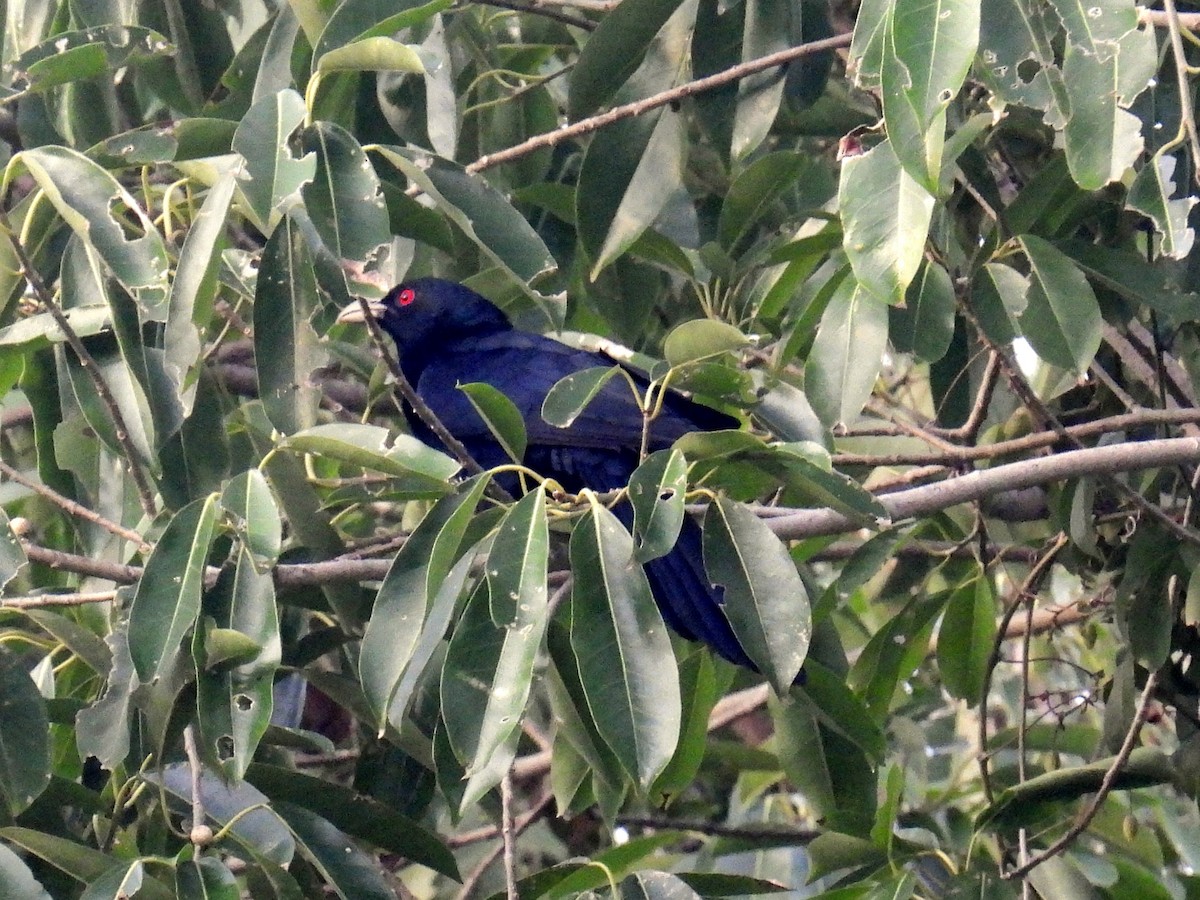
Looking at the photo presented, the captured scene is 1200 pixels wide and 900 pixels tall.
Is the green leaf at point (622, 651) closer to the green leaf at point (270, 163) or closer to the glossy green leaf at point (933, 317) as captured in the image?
the green leaf at point (270, 163)

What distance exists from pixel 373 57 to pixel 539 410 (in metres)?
2.04

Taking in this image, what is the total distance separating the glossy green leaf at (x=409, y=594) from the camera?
8.37 feet

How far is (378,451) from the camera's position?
272 centimetres

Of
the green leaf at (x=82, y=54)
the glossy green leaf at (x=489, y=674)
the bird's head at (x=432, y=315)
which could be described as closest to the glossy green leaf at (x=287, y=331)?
the green leaf at (x=82, y=54)

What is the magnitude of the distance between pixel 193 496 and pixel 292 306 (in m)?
0.78

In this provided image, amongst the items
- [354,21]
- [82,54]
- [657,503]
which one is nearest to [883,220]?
[657,503]

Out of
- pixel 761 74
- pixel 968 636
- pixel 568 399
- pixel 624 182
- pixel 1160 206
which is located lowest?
pixel 968 636

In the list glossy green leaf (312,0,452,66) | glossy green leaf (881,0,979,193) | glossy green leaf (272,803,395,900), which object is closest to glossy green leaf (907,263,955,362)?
glossy green leaf (881,0,979,193)

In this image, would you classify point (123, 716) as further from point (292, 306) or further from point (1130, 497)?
point (1130, 497)

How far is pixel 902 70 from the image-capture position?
7.30ft

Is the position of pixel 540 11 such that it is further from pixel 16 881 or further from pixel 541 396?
pixel 16 881

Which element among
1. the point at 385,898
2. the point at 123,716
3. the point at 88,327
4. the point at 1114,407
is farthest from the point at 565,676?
the point at 1114,407

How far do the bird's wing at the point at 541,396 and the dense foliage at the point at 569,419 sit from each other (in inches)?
8.9

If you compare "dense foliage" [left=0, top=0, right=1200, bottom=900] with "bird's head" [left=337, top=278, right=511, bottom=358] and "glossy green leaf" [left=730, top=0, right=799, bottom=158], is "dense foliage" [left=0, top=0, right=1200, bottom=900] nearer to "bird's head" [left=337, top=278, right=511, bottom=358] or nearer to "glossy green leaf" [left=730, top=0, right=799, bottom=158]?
"glossy green leaf" [left=730, top=0, right=799, bottom=158]
